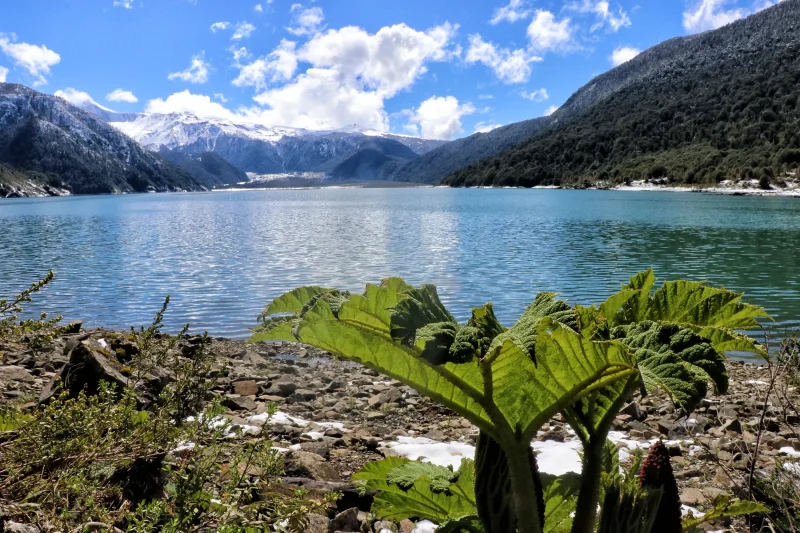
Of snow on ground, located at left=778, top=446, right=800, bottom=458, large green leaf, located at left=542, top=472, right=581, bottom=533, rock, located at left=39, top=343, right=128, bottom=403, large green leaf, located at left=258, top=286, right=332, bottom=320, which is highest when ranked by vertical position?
large green leaf, located at left=258, top=286, right=332, bottom=320

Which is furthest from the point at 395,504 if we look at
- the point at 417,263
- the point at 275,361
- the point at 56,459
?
the point at 417,263

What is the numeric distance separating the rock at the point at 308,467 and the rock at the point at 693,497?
3.22m

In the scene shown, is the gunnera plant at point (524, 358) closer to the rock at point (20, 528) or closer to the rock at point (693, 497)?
the rock at point (20, 528)

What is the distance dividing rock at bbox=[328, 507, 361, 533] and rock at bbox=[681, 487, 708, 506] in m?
2.90

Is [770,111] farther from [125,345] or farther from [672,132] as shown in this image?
[125,345]

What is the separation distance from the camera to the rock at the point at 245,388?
978 centimetres

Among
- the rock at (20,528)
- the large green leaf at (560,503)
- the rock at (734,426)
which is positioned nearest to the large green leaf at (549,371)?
the large green leaf at (560,503)

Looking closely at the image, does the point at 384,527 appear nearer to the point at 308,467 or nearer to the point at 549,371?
the point at 308,467

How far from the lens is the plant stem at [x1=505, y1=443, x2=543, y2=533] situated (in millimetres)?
1628

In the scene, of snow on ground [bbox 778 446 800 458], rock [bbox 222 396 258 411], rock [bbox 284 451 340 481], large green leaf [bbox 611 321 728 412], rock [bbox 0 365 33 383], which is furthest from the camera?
rock [bbox 222 396 258 411]

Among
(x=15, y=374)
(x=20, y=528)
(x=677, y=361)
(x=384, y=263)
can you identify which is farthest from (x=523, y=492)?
(x=384, y=263)

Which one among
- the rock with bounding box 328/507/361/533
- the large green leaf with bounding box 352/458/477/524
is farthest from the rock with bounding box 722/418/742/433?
the large green leaf with bounding box 352/458/477/524

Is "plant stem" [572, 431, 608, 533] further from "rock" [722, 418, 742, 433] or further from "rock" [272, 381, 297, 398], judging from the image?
"rock" [272, 381, 297, 398]

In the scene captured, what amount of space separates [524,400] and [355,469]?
4.79 m
